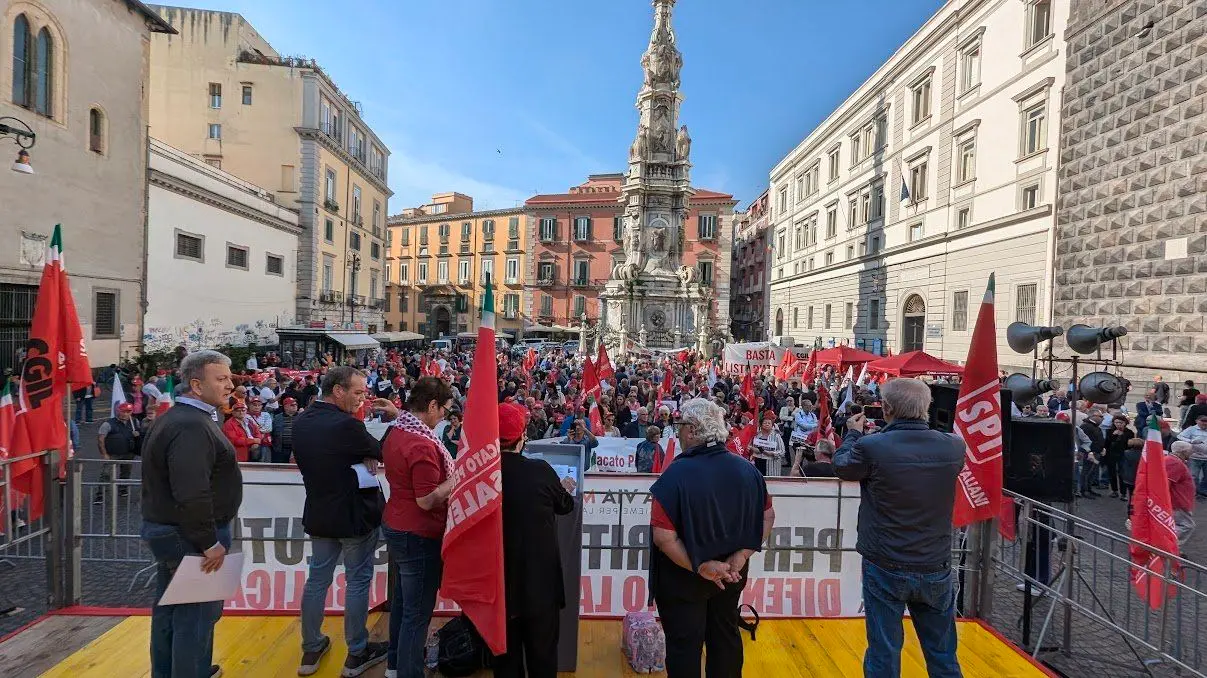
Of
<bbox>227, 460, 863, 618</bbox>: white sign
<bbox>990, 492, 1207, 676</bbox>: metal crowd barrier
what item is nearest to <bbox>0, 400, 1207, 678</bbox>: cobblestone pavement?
<bbox>990, 492, 1207, 676</bbox>: metal crowd barrier

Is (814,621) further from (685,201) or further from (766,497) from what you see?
(685,201)

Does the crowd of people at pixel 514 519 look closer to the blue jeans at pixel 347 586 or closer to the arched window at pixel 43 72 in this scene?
the blue jeans at pixel 347 586

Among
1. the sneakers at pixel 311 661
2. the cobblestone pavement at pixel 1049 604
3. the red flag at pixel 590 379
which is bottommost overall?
the cobblestone pavement at pixel 1049 604

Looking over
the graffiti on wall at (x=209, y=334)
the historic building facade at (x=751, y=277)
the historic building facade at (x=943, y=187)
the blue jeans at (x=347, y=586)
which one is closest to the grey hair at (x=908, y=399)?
the blue jeans at (x=347, y=586)

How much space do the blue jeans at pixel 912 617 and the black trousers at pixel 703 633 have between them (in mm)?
821

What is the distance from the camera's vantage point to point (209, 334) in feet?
81.7

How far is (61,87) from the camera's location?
16.5m

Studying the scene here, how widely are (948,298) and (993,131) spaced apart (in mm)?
6244

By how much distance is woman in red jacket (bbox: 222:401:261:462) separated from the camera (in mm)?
7480

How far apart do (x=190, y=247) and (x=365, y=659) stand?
2468 centimetres

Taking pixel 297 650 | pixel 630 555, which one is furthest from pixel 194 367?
pixel 630 555

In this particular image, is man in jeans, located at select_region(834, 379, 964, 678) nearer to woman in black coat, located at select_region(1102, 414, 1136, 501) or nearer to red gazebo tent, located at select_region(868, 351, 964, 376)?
woman in black coat, located at select_region(1102, 414, 1136, 501)

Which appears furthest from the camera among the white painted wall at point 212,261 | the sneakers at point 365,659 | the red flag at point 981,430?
the white painted wall at point 212,261

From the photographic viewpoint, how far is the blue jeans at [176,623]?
3.32 metres
